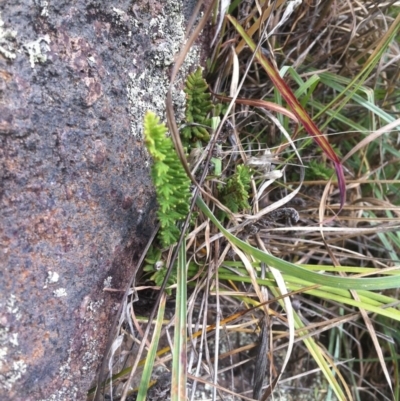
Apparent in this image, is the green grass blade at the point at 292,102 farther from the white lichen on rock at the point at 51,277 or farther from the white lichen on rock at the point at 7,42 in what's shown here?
the white lichen on rock at the point at 51,277

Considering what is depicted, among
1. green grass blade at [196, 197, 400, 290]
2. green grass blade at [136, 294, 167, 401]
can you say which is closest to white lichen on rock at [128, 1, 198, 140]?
green grass blade at [196, 197, 400, 290]

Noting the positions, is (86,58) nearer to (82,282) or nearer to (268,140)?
(82,282)

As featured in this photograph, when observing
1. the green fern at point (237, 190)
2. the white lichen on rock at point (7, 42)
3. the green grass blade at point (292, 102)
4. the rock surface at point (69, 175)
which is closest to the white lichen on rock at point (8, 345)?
the rock surface at point (69, 175)

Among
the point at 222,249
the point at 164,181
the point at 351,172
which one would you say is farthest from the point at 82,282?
the point at 351,172

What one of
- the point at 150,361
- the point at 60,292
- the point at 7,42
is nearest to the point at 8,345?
the point at 60,292

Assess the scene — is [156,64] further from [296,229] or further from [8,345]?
[8,345]

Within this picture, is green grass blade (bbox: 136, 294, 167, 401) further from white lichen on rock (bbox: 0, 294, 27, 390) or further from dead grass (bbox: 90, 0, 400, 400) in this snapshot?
white lichen on rock (bbox: 0, 294, 27, 390)
